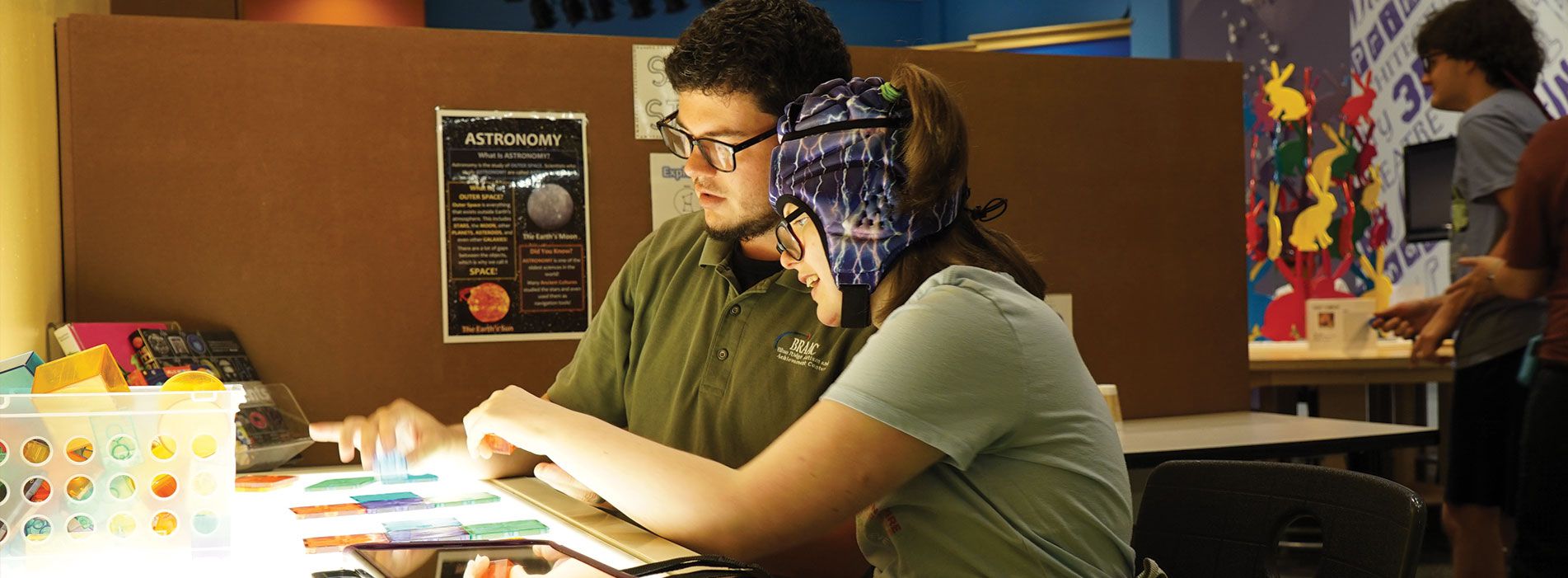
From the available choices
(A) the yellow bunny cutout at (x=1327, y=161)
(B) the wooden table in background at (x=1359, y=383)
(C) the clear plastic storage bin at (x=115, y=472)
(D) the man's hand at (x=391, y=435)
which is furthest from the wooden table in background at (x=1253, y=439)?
(A) the yellow bunny cutout at (x=1327, y=161)

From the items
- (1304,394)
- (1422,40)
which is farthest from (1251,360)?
(1422,40)

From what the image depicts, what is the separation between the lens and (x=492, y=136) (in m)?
2.21

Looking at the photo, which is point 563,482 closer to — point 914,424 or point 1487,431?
point 914,424

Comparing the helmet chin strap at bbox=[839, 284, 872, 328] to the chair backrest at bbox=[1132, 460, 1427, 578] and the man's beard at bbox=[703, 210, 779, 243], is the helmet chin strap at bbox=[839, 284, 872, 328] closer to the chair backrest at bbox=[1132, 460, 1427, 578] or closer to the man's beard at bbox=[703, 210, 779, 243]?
the man's beard at bbox=[703, 210, 779, 243]

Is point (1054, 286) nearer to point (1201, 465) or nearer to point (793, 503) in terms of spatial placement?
point (1201, 465)

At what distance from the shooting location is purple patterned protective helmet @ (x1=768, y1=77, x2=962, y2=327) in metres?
1.21

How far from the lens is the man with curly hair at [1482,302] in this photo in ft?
9.02

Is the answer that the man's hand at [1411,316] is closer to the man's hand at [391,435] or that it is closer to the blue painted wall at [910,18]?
the man's hand at [391,435]

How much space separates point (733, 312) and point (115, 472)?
85cm

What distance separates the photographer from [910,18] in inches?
293

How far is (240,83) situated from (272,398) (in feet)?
1.74

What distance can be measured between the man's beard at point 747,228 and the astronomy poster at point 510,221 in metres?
0.65

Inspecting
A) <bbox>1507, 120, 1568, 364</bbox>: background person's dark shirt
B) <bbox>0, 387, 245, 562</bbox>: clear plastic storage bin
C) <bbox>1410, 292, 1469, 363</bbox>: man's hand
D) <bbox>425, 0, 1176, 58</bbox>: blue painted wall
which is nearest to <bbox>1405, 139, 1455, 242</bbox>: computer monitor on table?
<bbox>425, 0, 1176, 58</bbox>: blue painted wall

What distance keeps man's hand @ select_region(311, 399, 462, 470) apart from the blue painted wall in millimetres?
4826
